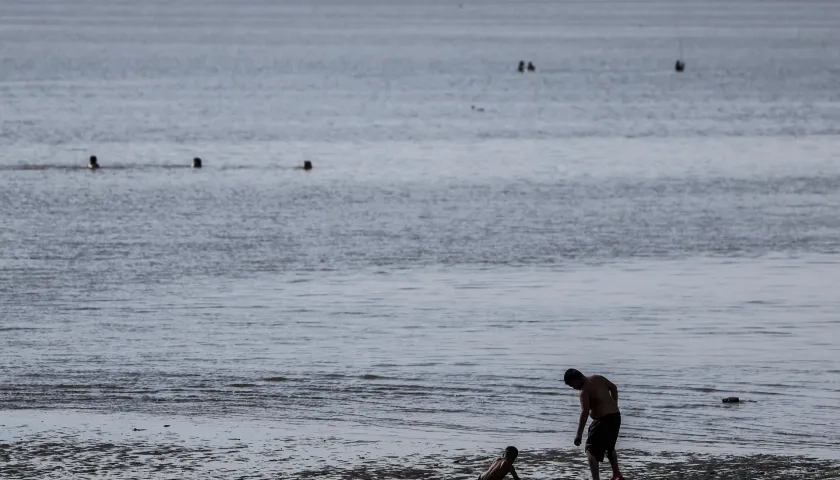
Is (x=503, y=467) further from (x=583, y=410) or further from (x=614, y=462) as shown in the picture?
(x=614, y=462)

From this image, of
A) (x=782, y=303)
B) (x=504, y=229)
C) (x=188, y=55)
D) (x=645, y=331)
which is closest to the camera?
(x=645, y=331)

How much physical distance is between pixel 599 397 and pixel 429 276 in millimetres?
18041

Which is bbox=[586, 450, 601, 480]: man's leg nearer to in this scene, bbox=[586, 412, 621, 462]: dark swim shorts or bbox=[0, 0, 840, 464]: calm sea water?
bbox=[586, 412, 621, 462]: dark swim shorts

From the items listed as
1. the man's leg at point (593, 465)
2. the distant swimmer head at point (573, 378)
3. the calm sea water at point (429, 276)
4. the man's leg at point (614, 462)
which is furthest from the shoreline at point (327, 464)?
the distant swimmer head at point (573, 378)

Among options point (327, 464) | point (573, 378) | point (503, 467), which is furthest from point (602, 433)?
point (327, 464)

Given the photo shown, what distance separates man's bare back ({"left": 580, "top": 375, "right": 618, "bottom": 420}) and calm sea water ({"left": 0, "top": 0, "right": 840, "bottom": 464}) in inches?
119

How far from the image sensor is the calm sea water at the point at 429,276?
23.0 metres

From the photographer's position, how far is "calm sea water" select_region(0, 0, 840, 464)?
23.0m

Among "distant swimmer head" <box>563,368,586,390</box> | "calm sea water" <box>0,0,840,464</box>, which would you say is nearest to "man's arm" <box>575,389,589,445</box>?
"distant swimmer head" <box>563,368,586,390</box>

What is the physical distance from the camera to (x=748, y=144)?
2756 inches

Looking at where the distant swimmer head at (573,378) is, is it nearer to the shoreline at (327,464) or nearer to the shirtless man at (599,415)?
the shirtless man at (599,415)

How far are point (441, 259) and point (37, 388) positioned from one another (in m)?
15.5

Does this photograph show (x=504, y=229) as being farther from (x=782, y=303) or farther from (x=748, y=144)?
(x=748, y=144)

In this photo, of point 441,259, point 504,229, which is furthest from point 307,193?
point 441,259
